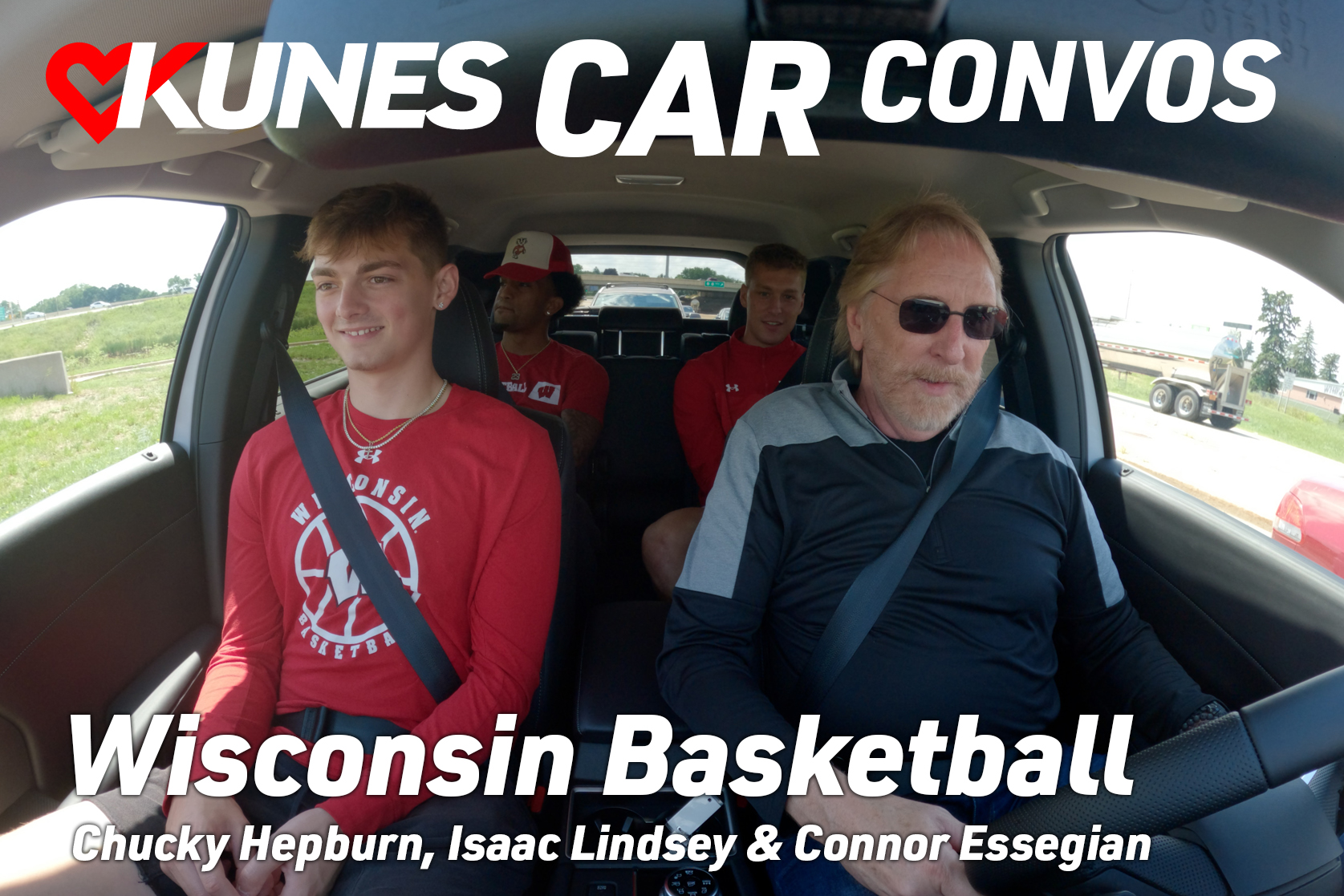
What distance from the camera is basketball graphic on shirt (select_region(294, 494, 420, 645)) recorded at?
1496 mm

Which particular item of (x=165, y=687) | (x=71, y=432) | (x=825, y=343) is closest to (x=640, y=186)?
(x=825, y=343)

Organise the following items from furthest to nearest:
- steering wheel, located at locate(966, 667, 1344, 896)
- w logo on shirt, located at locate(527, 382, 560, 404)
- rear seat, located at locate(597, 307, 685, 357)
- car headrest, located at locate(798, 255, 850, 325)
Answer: rear seat, located at locate(597, 307, 685, 357)
car headrest, located at locate(798, 255, 850, 325)
w logo on shirt, located at locate(527, 382, 560, 404)
steering wheel, located at locate(966, 667, 1344, 896)

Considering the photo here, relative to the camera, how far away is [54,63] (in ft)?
2.95

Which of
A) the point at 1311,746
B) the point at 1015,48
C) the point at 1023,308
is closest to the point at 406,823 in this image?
the point at 1311,746

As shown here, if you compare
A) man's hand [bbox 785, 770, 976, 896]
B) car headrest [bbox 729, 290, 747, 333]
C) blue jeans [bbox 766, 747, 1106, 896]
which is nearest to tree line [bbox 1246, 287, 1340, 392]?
blue jeans [bbox 766, 747, 1106, 896]

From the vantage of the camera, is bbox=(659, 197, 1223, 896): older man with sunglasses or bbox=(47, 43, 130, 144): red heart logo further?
bbox=(659, 197, 1223, 896): older man with sunglasses

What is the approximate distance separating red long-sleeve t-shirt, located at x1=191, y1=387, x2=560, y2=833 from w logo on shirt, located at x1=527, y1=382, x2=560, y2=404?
5.36ft

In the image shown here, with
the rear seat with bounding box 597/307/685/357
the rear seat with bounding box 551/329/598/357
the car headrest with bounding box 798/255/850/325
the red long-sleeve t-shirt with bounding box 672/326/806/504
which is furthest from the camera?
the rear seat with bounding box 597/307/685/357

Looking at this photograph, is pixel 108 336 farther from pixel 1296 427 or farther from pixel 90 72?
pixel 1296 427

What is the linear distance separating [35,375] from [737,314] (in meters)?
2.63

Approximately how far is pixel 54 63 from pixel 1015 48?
103cm

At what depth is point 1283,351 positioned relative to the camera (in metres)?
1.67

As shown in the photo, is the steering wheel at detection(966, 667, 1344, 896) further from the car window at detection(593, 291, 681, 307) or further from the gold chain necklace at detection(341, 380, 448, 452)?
the car window at detection(593, 291, 681, 307)

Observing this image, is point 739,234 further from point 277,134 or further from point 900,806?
point 277,134
